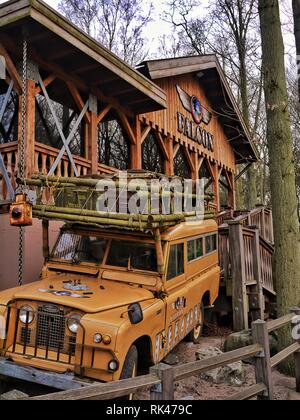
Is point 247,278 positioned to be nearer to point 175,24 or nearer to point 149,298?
point 149,298

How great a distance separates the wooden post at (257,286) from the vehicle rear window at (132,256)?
14.2 ft

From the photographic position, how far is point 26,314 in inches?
167

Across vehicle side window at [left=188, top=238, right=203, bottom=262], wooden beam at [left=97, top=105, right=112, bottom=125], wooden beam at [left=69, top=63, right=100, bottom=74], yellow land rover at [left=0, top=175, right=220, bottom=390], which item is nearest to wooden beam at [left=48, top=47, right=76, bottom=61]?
wooden beam at [left=69, top=63, right=100, bottom=74]

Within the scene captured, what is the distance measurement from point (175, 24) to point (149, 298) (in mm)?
19032

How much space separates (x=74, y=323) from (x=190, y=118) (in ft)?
42.8

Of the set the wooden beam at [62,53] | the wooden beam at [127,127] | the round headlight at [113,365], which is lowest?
the round headlight at [113,365]

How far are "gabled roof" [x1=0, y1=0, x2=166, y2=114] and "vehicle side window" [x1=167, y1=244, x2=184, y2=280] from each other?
14.5ft

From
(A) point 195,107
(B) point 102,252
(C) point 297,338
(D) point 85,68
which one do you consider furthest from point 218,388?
(A) point 195,107

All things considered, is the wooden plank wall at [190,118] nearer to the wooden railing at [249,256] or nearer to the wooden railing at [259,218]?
the wooden railing at [259,218]

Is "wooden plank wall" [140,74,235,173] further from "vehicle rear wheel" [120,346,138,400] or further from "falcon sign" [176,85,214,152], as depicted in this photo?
"vehicle rear wheel" [120,346,138,400]

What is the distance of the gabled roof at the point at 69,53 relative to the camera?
256 inches

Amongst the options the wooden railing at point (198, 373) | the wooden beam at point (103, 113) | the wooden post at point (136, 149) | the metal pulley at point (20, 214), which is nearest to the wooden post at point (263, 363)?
the wooden railing at point (198, 373)

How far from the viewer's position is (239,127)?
18.8 metres
